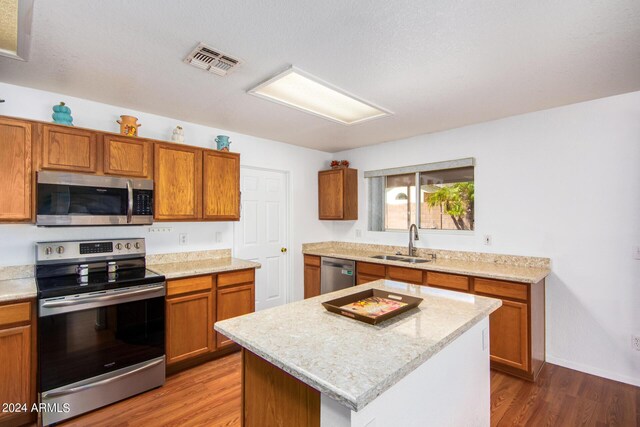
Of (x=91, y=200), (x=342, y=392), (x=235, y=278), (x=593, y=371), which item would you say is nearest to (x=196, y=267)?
(x=235, y=278)

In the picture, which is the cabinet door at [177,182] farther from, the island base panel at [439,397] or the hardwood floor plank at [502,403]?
the island base panel at [439,397]

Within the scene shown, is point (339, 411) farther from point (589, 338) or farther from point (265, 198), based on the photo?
point (265, 198)

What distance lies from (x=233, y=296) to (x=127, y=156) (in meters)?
1.60

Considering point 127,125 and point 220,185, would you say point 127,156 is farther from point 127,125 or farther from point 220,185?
point 220,185

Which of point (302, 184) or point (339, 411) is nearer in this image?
point (339, 411)

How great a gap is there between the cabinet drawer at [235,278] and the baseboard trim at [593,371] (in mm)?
3019

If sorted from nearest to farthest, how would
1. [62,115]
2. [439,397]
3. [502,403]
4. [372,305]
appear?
[439,397]
[372,305]
[502,403]
[62,115]

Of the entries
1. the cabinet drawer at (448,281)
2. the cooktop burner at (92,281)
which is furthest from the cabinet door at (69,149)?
the cabinet drawer at (448,281)

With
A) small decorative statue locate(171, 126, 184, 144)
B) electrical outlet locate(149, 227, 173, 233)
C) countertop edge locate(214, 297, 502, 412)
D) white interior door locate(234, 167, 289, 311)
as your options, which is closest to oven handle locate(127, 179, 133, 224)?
electrical outlet locate(149, 227, 173, 233)

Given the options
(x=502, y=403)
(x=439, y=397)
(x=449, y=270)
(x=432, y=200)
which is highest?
(x=432, y=200)

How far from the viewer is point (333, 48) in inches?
73.7

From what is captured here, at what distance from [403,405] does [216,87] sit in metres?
2.42

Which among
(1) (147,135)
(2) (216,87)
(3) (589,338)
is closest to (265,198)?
→ (1) (147,135)

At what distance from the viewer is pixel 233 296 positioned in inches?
121
